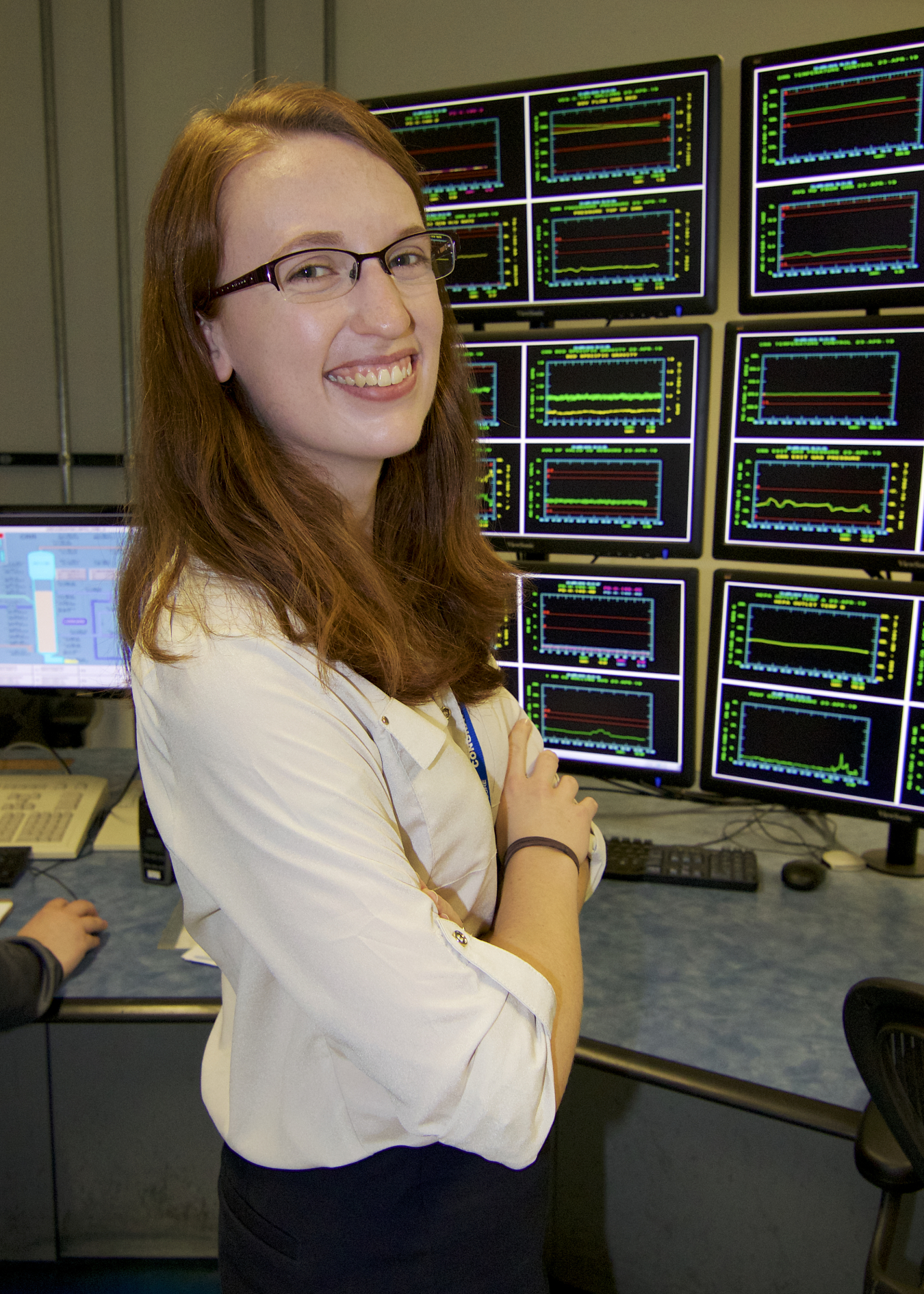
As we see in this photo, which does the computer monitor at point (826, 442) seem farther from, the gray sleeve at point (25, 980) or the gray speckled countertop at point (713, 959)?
the gray sleeve at point (25, 980)

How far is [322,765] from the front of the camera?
698 mm

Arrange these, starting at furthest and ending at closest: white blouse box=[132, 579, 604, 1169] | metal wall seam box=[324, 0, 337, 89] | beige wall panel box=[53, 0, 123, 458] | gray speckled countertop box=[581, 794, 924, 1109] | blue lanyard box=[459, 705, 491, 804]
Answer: beige wall panel box=[53, 0, 123, 458]
metal wall seam box=[324, 0, 337, 89]
gray speckled countertop box=[581, 794, 924, 1109]
blue lanyard box=[459, 705, 491, 804]
white blouse box=[132, 579, 604, 1169]

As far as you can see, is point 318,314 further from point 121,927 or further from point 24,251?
point 24,251

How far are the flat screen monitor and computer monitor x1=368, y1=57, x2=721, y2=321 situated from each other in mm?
807

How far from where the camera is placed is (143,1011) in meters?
1.29

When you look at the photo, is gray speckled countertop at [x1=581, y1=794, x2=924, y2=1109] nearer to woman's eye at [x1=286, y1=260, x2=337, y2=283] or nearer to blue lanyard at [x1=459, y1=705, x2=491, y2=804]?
blue lanyard at [x1=459, y1=705, x2=491, y2=804]

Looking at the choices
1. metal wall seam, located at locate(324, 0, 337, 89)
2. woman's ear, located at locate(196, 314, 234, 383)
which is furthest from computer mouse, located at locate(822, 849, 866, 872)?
metal wall seam, located at locate(324, 0, 337, 89)

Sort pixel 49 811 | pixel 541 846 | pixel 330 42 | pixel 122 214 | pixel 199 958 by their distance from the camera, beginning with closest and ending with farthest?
pixel 541 846, pixel 199 958, pixel 49 811, pixel 330 42, pixel 122 214

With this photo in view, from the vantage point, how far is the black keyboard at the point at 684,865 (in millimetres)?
1568

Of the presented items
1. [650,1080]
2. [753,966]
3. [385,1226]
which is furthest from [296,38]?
[385,1226]

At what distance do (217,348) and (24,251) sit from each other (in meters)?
2.40

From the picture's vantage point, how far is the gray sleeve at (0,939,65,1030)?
125cm

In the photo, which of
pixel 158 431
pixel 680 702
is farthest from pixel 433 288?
pixel 680 702

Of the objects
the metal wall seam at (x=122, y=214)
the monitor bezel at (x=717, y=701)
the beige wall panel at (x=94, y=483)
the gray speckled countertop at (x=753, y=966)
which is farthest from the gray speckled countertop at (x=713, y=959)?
the metal wall seam at (x=122, y=214)
